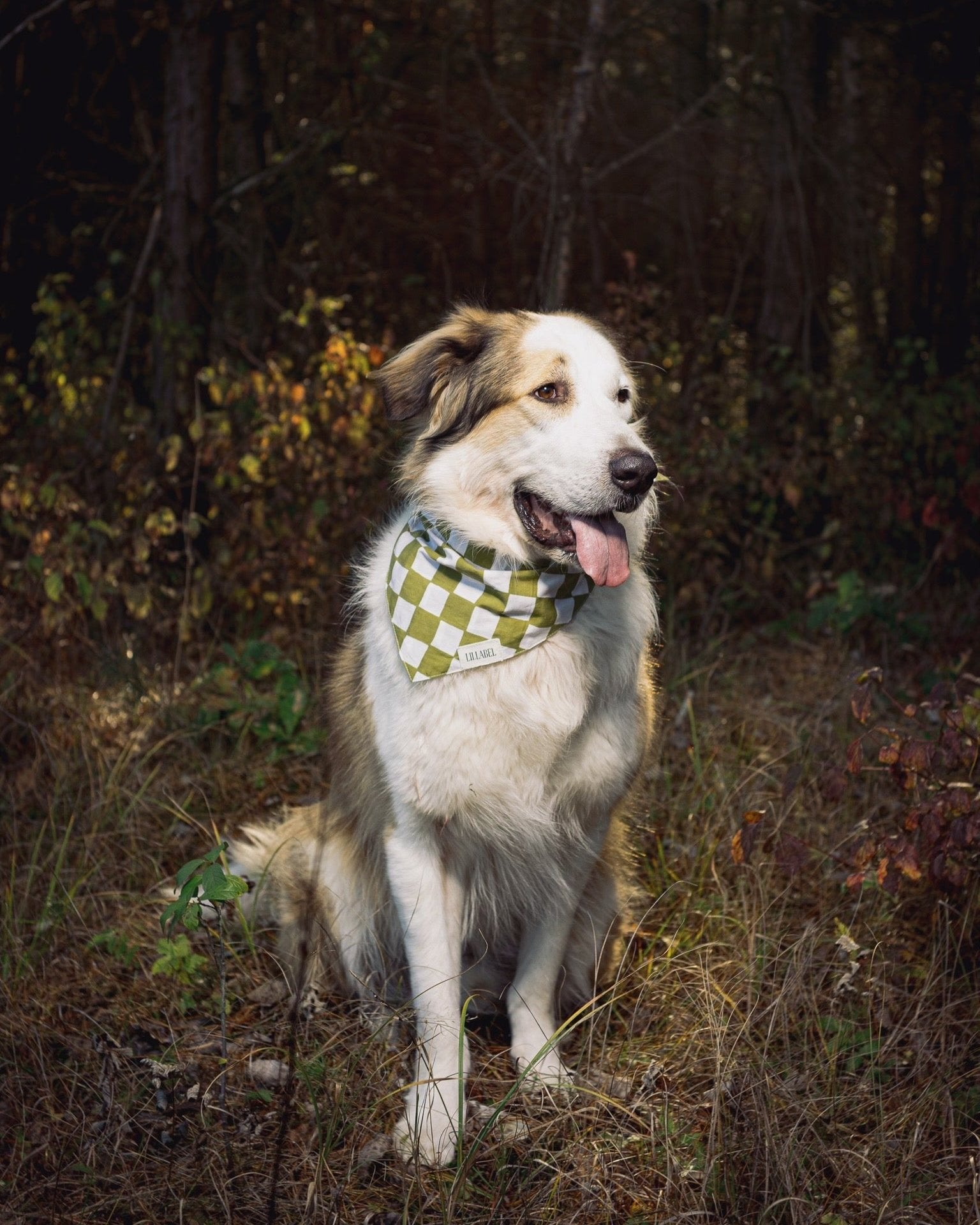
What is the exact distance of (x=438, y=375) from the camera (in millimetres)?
2779

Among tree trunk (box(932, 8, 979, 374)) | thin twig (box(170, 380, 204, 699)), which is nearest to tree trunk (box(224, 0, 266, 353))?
thin twig (box(170, 380, 204, 699))

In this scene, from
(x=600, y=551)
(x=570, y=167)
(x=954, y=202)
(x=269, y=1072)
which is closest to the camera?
(x=600, y=551)

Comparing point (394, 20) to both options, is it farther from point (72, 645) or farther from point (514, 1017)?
point (514, 1017)

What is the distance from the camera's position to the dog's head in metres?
2.55

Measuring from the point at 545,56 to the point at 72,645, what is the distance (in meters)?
8.30

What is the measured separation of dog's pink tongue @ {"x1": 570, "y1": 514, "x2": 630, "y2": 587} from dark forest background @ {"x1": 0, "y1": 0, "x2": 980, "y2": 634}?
528 millimetres

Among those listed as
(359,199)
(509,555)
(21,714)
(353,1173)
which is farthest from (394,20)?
(353,1173)

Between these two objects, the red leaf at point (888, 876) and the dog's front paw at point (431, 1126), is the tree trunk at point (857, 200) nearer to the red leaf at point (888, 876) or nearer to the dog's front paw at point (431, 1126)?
the red leaf at point (888, 876)

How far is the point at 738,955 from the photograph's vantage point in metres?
3.01

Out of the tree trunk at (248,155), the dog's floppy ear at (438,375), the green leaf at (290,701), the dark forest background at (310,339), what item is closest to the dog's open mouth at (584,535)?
the dog's floppy ear at (438,375)

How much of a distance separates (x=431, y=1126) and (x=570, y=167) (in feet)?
13.9

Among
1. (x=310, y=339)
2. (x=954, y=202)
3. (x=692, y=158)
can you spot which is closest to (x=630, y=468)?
(x=310, y=339)

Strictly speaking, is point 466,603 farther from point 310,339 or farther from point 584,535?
point 310,339

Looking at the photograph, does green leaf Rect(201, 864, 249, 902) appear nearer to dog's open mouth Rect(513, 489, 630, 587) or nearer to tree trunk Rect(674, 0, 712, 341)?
dog's open mouth Rect(513, 489, 630, 587)
